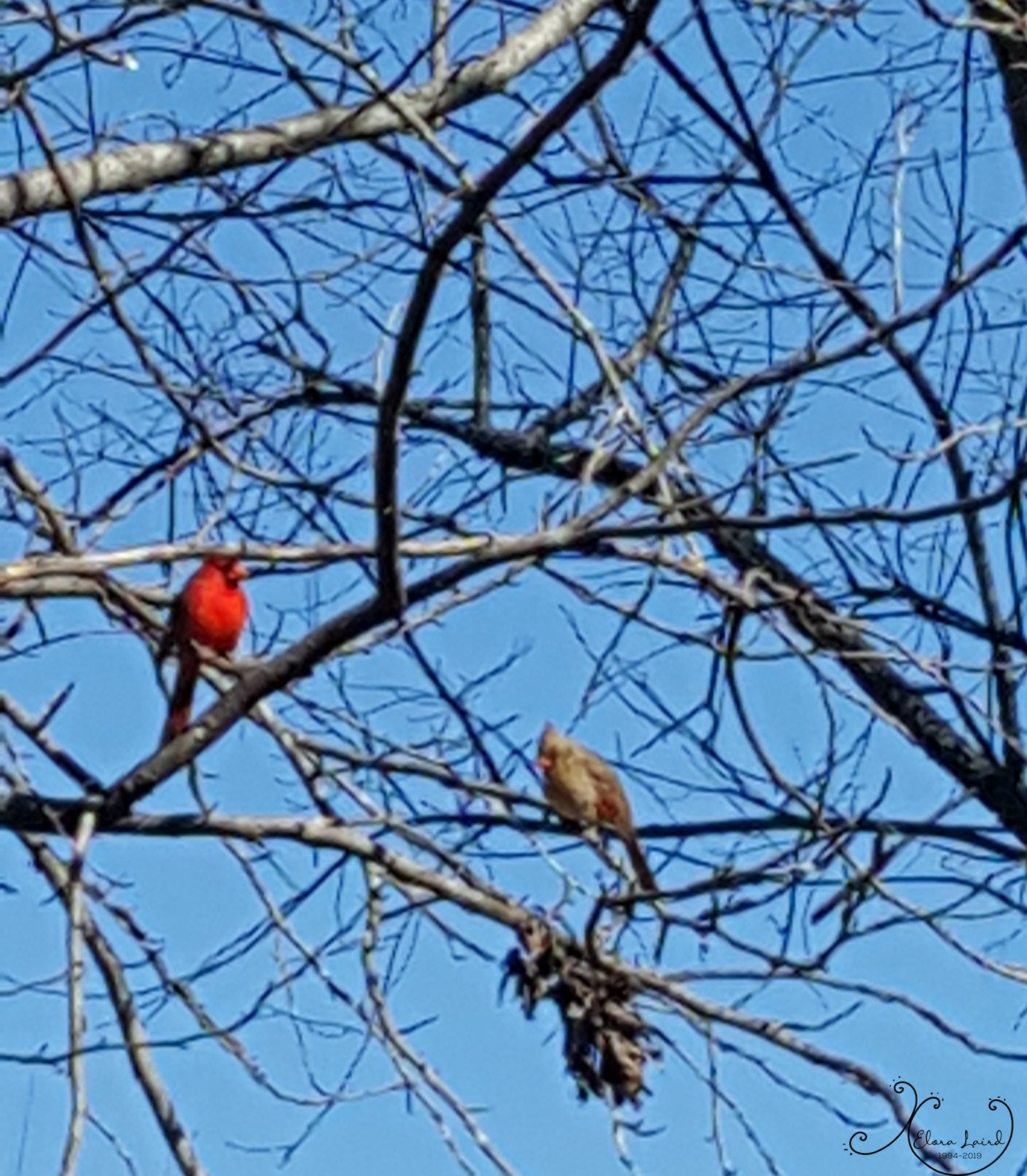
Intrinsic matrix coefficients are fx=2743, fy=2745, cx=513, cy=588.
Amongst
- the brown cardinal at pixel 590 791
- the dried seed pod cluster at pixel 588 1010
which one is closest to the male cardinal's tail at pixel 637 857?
the brown cardinal at pixel 590 791

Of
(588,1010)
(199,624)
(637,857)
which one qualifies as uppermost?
(199,624)

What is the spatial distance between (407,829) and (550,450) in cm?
156

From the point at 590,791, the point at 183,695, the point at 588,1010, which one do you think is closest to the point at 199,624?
the point at 183,695

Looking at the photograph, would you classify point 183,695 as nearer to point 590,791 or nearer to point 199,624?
point 199,624

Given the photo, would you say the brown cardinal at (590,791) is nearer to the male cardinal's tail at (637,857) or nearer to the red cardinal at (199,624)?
the male cardinal's tail at (637,857)

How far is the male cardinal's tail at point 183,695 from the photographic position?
5598 millimetres

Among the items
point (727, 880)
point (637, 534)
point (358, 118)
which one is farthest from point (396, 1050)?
point (358, 118)

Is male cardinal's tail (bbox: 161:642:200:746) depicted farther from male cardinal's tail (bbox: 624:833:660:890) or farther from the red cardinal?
male cardinal's tail (bbox: 624:833:660:890)

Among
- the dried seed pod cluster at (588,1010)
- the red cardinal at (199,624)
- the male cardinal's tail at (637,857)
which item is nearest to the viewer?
the dried seed pod cluster at (588,1010)

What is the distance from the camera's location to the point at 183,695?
19.1 feet

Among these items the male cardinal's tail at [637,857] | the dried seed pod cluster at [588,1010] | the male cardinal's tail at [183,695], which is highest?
the male cardinal's tail at [183,695]

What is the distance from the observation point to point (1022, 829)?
6.60 m

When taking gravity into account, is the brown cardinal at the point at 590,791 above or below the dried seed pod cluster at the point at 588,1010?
above

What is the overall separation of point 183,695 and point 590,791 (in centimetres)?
89
